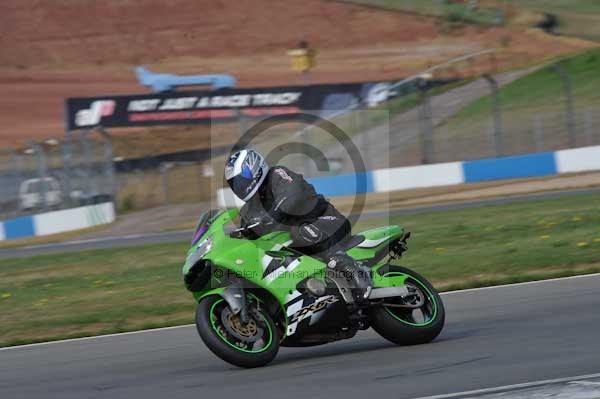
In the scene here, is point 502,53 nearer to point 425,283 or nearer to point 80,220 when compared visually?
point 80,220

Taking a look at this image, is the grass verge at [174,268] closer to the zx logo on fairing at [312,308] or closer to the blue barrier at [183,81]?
the zx logo on fairing at [312,308]

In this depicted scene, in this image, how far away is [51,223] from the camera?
980 inches

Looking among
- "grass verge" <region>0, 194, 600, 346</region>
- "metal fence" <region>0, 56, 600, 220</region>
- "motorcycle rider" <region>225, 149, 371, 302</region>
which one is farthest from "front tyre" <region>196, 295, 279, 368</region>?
"metal fence" <region>0, 56, 600, 220</region>

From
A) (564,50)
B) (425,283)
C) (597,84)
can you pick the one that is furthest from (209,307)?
(564,50)

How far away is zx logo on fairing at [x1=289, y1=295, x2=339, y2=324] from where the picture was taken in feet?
23.7

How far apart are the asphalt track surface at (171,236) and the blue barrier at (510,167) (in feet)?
11.3

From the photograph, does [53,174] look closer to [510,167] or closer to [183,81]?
[510,167]

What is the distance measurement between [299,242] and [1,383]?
2.57 metres

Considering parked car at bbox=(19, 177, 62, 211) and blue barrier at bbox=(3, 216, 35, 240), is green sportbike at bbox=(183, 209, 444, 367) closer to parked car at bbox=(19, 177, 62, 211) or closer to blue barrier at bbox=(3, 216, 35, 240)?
parked car at bbox=(19, 177, 62, 211)

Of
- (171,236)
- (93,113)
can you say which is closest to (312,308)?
(171,236)

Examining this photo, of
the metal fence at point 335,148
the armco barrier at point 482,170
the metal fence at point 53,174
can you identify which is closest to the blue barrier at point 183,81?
the metal fence at point 335,148

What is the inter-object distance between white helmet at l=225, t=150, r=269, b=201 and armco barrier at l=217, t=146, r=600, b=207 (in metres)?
17.7

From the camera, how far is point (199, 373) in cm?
724

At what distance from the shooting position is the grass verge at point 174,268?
11.1 m
